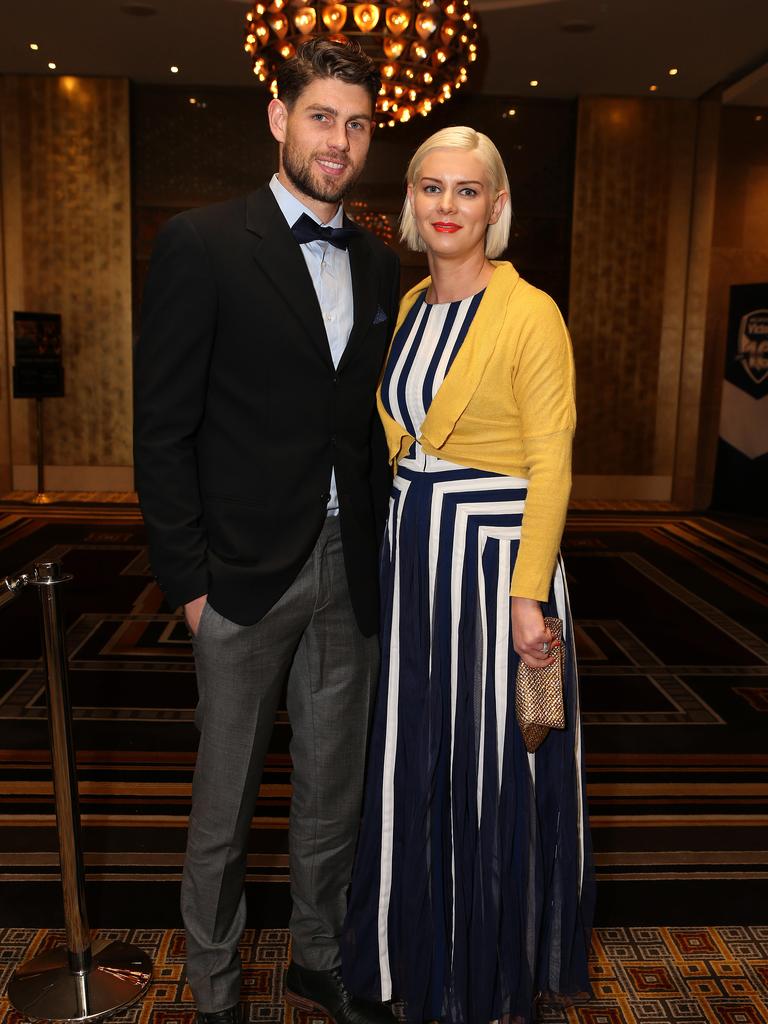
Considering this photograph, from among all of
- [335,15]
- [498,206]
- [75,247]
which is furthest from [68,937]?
[75,247]

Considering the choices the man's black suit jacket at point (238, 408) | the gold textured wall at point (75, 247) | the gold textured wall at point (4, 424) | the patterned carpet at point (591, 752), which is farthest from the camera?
the gold textured wall at point (4, 424)

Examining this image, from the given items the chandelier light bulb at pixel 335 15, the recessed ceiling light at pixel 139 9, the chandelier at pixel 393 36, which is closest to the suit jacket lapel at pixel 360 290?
the chandelier at pixel 393 36

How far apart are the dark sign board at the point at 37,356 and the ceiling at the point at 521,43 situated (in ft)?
7.49

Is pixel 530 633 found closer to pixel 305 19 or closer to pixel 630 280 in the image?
pixel 305 19

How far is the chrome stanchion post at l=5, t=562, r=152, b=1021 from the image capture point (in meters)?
2.09

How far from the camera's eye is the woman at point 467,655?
1859mm

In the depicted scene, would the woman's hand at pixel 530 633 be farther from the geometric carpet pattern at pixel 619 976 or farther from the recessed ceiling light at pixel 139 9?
the recessed ceiling light at pixel 139 9

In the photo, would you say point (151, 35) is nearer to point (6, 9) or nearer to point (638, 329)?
point (6, 9)

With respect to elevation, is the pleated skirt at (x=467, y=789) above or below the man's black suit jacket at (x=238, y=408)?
below

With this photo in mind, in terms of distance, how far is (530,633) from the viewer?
1.87m

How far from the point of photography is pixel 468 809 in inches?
77.5

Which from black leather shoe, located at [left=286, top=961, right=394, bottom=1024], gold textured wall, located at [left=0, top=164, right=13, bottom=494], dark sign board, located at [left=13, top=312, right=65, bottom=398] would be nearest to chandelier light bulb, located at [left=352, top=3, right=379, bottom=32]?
dark sign board, located at [left=13, top=312, right=65, bottom=398]

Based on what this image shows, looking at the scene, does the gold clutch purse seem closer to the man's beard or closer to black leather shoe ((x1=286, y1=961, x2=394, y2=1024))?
black leather shoe ((x1=286, y1=961, x2=394, y2=1024))

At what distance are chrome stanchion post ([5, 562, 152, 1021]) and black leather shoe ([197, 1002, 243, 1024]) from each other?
0.26 metres
